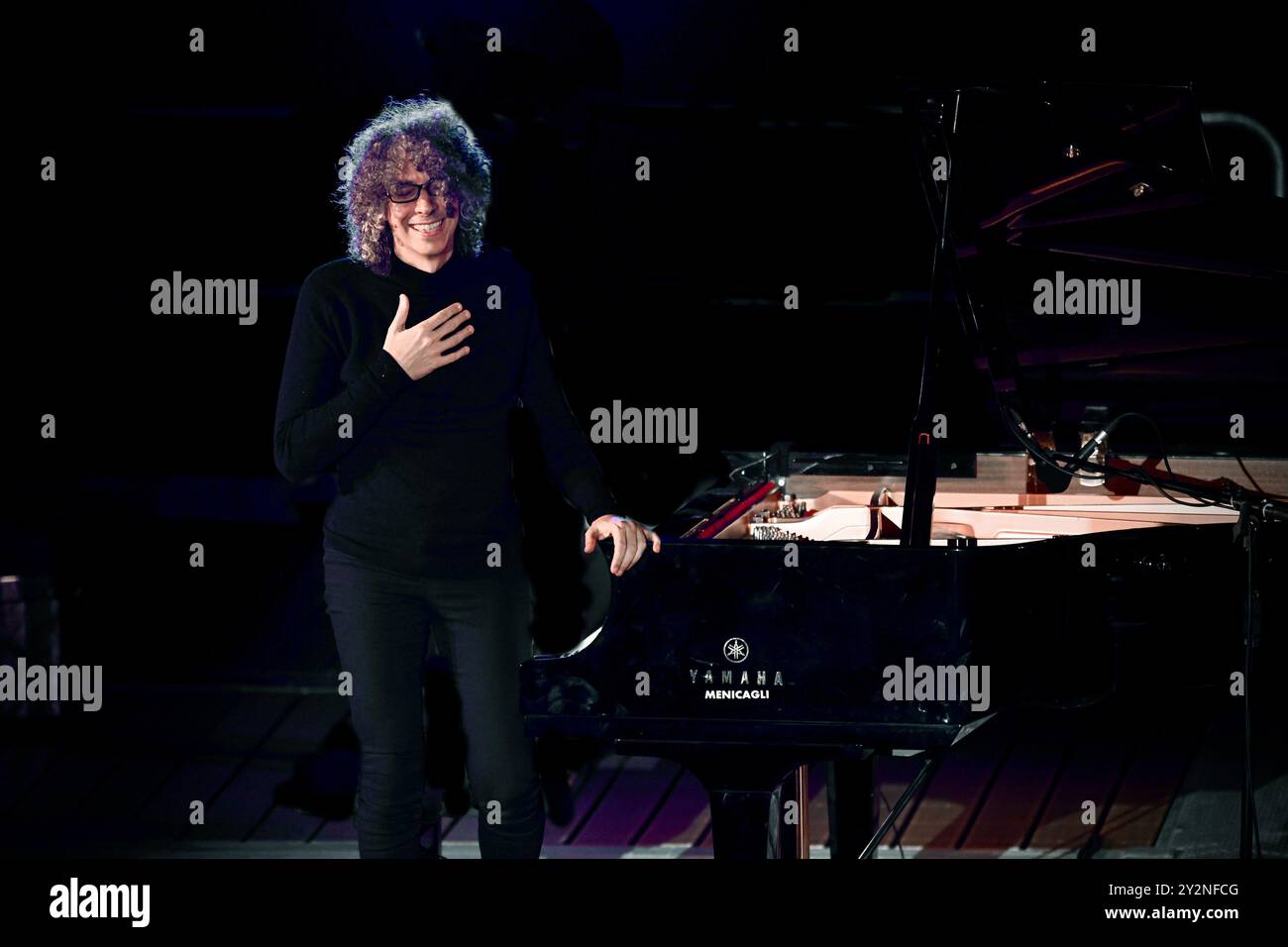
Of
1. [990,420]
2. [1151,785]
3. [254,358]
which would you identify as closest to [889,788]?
[1151,785]

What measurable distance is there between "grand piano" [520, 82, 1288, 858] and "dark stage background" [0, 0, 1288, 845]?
404 millimetres

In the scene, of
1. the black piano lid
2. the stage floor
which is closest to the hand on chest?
the black piano lid

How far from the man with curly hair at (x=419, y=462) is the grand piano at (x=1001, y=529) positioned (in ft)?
0.85

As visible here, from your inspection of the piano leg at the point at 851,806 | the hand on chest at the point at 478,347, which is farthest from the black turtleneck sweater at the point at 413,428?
the piano leg at the point at 851,806

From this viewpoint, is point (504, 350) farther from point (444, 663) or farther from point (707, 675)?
point (444, 663)

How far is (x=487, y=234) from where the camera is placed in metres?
3.56

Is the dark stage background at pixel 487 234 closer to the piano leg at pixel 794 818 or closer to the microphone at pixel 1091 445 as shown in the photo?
the microphone at pixel 1091 445

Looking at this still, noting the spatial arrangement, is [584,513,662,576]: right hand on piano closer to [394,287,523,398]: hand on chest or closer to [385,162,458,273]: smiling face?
[394,287,523,398]: hand on chest

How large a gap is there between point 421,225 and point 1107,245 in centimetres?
130

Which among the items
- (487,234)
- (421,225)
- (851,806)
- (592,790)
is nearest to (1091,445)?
(851,806)

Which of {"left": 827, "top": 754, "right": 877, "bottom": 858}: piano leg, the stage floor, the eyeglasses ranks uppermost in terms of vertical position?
the eyeglasses

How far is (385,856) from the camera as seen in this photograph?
2744mm

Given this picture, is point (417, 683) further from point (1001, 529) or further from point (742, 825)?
point (1001, 529)

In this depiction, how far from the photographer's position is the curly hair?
2.76m
